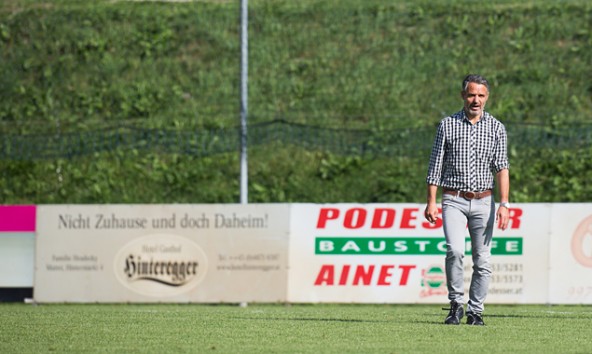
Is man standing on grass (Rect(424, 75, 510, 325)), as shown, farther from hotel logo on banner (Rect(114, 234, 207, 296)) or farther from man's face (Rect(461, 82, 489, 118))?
hotel logo on banner (Rect(114, 234, 207, 296))

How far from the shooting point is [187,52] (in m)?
28.0

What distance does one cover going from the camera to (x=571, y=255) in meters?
16.9

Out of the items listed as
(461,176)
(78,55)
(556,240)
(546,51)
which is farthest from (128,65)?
(461,176)

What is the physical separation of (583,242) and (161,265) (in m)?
5.98

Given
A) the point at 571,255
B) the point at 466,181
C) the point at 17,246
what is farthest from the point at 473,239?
the point at 17,246

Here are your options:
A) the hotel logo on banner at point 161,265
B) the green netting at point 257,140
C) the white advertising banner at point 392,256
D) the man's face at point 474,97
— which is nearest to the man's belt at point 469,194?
the man's face at point 474,97

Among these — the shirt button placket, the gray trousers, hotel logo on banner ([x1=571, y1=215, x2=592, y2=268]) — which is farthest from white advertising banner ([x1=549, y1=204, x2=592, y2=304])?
the shirt button placket

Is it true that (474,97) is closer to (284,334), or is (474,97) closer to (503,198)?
(503,198)

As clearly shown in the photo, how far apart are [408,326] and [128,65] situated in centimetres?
1821

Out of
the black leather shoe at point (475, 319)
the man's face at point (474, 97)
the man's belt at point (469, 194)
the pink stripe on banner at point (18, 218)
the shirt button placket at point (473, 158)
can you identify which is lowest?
the pink stripe on banner at point (18, 218)

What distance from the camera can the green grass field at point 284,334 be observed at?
808cm

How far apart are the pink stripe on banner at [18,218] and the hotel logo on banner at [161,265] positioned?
60.0 inches

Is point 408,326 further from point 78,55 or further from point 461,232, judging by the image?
point 78,55

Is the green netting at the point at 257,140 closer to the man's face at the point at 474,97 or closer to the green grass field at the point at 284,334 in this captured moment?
the green grass field at the point at 284,334
